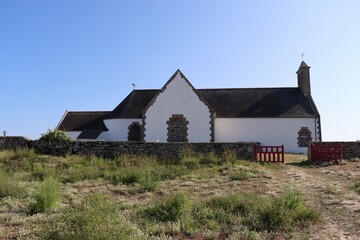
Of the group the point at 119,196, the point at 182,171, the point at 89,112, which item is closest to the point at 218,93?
the point at 89,112

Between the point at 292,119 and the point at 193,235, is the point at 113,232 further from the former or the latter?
the point at 292,119

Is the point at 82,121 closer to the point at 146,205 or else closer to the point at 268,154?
the point at 268,154

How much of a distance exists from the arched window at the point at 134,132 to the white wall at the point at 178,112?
2003 millimetres

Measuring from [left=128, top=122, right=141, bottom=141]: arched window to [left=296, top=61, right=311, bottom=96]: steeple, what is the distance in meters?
14.8

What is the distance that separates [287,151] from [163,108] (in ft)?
34.3

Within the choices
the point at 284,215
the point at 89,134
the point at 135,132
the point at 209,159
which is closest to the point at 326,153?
the point at 209,159

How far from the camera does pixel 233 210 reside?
7.02 metres

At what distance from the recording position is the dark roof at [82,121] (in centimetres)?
2984

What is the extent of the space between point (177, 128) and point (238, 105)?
616 cm

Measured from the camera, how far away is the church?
24734mm

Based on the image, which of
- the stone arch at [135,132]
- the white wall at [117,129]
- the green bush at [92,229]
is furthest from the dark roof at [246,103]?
the green bush at [92,229]

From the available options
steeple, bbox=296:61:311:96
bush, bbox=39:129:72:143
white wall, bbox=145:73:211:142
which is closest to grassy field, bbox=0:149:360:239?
bush, bbox=39:129:72:143

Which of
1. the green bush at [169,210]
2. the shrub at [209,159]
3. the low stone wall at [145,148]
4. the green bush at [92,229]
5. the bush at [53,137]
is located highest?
the bush at [53,137]

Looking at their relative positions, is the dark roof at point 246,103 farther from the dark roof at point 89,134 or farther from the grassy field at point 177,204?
the grassy field at point 177,204
